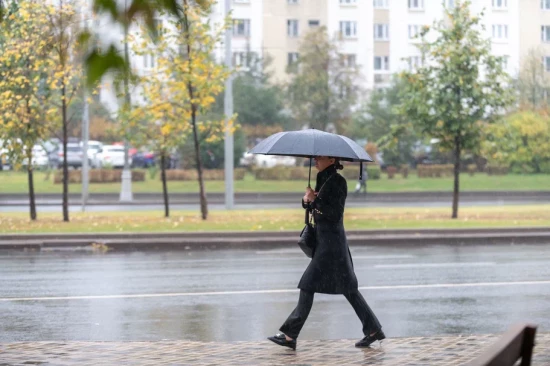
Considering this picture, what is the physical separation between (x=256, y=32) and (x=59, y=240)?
50.2 meters

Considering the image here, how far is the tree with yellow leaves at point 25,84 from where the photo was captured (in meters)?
23.9

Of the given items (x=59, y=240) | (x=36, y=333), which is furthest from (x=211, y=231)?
(x=36, y=333)

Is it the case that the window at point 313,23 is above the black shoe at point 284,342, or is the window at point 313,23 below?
above

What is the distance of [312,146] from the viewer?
8.88 metres

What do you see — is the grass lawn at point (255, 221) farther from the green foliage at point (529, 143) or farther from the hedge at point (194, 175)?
the green foliage at point (529, 143)

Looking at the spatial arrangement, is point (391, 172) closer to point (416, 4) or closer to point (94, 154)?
point (94, 154)

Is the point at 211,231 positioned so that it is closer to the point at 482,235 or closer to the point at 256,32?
the point at 482,235

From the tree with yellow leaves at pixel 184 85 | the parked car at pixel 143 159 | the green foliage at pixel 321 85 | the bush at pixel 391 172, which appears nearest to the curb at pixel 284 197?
the bush at pixel 391 172

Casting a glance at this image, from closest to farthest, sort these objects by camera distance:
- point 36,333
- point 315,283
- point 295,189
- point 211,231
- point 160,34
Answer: point 160,34, point 315,283, point 36,333, point 211,231, point 295,189

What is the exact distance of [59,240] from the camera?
19906 millimetres

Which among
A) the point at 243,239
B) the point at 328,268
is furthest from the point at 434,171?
the point at 328,268

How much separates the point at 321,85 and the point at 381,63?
733 inches

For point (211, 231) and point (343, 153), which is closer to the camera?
point (343, 153)

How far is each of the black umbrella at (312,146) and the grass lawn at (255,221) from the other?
12.9m
